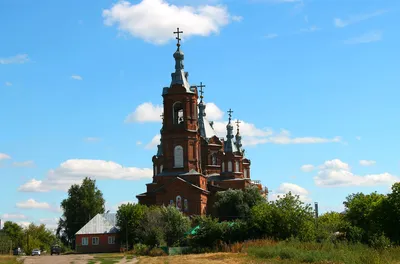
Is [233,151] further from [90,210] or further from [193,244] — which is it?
[193,244]

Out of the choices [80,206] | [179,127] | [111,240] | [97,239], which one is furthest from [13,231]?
[179,127]

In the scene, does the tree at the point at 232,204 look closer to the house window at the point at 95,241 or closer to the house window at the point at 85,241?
the house window at the point at 95,241

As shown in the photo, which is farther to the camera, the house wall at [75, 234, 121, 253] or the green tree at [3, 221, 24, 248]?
the green tree at [3, 221, 24, 248]

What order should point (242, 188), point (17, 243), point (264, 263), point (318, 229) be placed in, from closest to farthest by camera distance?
1. point (264, 263)
2. point (318, 229)
3. point (242, 188)
4. point (17, 243)

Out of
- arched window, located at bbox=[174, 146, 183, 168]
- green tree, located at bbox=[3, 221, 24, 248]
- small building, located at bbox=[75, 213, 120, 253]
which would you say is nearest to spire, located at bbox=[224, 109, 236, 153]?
arched window, located at bbox=[174, 146, 183, 168]

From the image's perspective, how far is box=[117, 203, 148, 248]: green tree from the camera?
66.4m

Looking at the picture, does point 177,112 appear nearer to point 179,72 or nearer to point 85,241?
point 179,72

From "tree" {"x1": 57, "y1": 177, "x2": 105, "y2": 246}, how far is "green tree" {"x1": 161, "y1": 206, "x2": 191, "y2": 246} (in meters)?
36.0

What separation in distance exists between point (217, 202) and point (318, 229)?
26.9 meters

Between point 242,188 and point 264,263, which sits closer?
point 264,263

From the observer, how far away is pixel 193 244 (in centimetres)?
4981

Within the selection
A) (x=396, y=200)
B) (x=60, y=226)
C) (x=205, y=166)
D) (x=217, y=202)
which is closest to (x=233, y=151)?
(x=205, y=166)

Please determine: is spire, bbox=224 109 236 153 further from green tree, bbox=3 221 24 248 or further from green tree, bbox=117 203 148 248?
green tree, bbox=3 221 24 248

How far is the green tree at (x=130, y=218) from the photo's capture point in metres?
66.4
